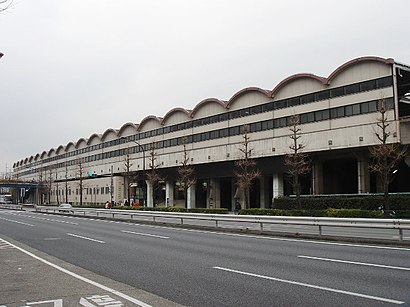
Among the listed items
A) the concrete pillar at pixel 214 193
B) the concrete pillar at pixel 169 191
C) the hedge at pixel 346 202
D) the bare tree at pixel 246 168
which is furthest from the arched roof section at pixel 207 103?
the hedge at pixel 346 202

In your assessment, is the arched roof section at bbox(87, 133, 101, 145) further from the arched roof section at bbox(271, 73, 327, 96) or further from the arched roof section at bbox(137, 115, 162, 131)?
the arched roof section at bbox(271, 73, 327, 96)

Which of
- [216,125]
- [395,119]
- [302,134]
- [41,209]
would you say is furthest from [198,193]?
[395,119]

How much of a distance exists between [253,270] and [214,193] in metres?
46.5

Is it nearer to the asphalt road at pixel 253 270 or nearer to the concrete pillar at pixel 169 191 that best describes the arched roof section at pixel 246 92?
the concrete pillar at pixel 169 191

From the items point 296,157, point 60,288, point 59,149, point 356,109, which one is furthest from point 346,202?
point 59,149

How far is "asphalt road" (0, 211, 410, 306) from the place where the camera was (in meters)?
6.85

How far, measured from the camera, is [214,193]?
5578 cm

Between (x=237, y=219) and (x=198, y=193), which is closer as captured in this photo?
(x=237, y=219)

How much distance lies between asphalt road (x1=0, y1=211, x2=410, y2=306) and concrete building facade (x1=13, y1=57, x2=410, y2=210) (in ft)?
81.1

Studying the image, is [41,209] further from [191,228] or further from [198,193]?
[191,228]

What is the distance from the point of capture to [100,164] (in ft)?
264

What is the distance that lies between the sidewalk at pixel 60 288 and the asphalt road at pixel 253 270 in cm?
39

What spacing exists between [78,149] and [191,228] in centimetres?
7539

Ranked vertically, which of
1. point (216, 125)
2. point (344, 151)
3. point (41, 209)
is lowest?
point (41, 209)
